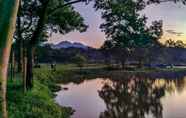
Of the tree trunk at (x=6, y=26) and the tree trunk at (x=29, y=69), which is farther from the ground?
the tree trunk at (x=6, y=26)

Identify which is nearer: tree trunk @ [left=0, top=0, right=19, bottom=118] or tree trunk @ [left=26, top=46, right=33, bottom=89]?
tree trunk @ [left=0, top=0, right=19, bottom=118]

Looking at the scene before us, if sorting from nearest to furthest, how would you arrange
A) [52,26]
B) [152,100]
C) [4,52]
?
1. [4,52]
2. [152,100]
3. [52,26]

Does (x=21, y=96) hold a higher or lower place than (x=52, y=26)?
lower

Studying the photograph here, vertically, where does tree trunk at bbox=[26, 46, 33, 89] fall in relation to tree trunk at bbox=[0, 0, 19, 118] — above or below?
below

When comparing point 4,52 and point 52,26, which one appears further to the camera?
point 52,26

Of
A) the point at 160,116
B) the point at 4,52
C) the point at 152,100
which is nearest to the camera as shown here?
the point at 4,52

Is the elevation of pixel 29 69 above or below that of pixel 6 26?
below

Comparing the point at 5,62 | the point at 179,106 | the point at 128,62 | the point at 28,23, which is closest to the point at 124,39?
the point at 128,62

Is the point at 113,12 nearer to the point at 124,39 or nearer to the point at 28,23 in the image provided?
the point at 28,23

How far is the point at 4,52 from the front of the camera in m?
9.53

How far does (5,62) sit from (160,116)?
23.3m

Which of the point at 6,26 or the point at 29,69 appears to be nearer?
the point at 6,26

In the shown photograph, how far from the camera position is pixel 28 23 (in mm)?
52719

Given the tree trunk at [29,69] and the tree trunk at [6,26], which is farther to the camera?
the tree trunk at [29,69]
